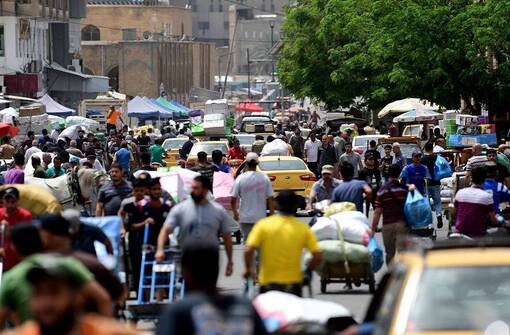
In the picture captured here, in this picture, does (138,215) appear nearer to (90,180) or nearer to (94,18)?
(90,180)

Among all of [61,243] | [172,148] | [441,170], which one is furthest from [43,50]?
[61,243]

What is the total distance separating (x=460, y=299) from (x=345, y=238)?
837 centimetres

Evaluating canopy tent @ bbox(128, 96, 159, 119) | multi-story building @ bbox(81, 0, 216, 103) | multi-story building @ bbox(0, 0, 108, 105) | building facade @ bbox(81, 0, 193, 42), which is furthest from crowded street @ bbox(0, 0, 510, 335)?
building facade @ bbox(81, 0, 193, 42)

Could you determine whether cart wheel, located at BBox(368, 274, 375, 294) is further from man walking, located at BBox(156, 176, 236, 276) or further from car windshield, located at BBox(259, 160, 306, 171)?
car windshield, located at BBox(259, 160, 306, 171)

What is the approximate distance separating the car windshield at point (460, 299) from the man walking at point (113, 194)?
8866mm

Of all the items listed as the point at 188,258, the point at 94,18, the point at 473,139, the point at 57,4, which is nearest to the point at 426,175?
the point at 473,139

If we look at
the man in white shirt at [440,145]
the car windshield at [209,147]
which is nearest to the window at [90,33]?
the car windshield at [209,147]

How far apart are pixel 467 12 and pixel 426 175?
16.4 meters

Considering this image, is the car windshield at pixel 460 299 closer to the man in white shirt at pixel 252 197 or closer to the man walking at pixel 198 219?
the man walking at pixel 198 219

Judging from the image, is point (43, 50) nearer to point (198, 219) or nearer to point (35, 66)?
point (35, 66)

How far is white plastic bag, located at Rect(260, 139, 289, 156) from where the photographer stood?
4034cm

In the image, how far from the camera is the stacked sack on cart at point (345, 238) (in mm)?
18578

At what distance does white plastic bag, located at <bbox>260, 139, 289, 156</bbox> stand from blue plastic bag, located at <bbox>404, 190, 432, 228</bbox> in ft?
68.0

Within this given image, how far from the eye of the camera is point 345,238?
18.8 meters
